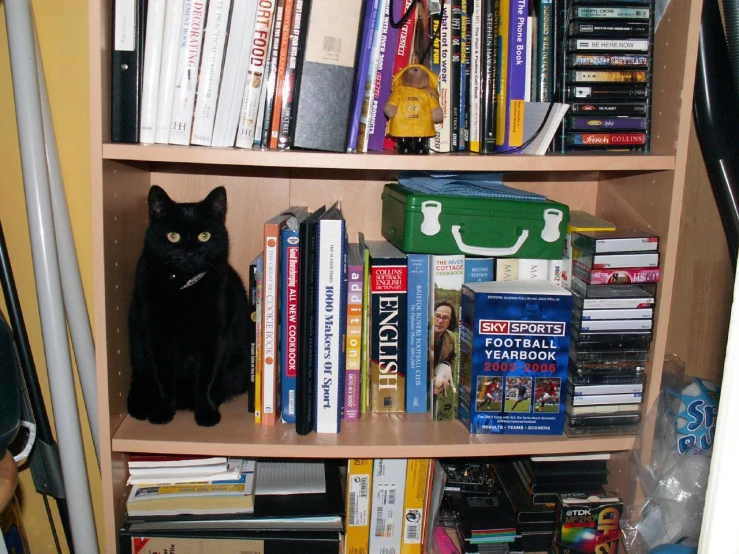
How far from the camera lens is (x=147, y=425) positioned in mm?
1038

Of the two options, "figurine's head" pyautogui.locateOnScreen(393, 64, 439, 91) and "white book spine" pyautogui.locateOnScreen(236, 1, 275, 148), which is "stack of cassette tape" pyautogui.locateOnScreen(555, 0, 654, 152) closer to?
"figurine's head" pyautogui.locateOnScreen(393, 64, 439, 91)

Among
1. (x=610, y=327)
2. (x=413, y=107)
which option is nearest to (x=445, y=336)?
(x=610, y=327)

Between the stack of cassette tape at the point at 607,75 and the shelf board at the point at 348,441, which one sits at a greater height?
the stack of cassette tape at the point at 607,75

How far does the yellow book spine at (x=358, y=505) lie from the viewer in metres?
1.07

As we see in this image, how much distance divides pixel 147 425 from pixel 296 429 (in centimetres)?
23

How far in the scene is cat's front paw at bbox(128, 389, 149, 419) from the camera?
106cm

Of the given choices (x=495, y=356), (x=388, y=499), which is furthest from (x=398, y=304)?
(x=388, y=499)

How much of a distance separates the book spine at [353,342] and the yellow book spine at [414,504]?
0.13 metres

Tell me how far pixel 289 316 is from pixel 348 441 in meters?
0.21

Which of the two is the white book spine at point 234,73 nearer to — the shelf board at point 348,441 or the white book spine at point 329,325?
the white book spine at point 329,325

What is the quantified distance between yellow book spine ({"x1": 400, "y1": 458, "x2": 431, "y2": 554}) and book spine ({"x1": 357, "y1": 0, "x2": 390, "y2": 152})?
52cm

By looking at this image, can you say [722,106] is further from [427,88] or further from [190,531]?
[190,531]

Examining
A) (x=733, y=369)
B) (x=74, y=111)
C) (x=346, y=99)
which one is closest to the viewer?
(x=733, y=369)

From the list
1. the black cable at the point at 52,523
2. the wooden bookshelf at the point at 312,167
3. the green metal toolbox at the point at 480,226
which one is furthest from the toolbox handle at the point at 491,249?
the black cable at the point at 52,523
